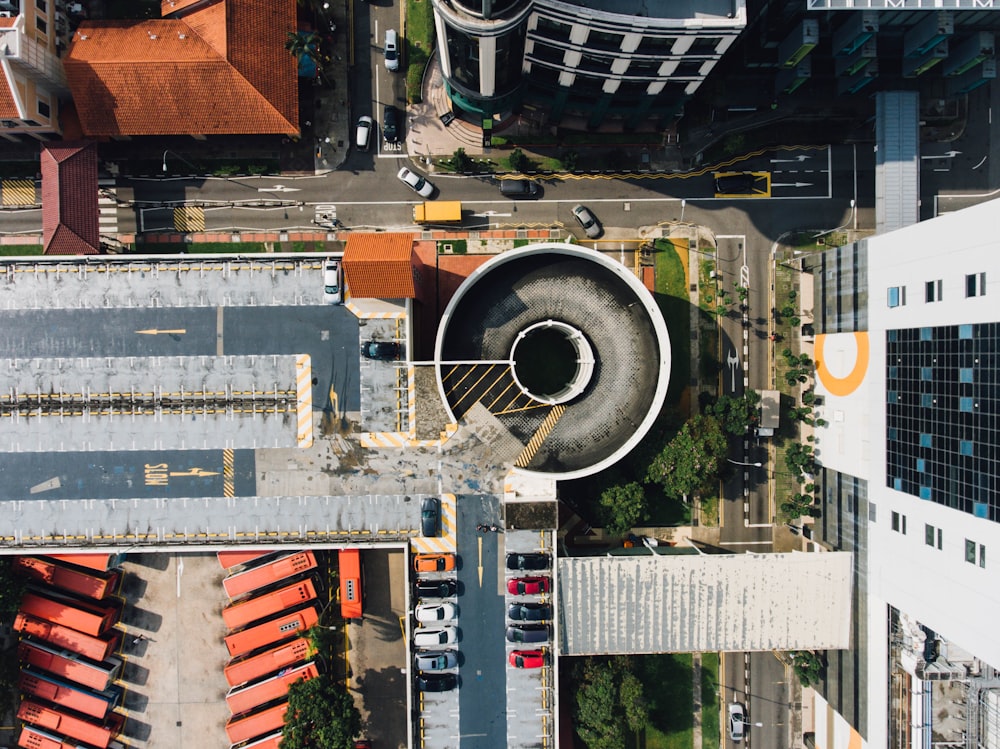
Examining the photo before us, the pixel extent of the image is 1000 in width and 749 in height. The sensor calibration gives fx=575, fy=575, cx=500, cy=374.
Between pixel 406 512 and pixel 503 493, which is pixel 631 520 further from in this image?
pixel 406 512

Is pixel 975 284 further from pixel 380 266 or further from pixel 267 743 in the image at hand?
pixel 267 743

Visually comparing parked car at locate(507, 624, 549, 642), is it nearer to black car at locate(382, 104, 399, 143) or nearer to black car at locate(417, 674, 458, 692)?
black car at locate(417, 674, 458, 692)

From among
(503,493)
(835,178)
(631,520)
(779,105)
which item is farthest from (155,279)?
(835,178)

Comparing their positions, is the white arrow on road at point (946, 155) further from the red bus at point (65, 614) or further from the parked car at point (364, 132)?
the red bus at point (65, 614)

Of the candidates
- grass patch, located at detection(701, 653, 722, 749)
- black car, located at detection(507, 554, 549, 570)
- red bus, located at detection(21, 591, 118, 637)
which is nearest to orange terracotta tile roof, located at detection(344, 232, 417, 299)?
black car, located at detection(507, 554, 549, 570)

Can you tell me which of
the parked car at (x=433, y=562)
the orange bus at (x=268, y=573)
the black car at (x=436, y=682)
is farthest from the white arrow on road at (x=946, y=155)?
the orange bus at (x=268, y=573)

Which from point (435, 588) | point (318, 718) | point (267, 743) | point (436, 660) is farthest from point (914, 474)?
point (267, 743)
